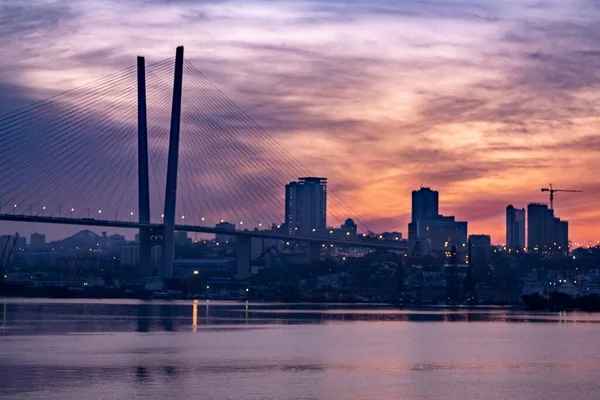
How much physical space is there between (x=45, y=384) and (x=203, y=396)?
13.0ft

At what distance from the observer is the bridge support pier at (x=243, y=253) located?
116106 millimetres

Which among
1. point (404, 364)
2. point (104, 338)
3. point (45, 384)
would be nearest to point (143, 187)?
point (104, 338)

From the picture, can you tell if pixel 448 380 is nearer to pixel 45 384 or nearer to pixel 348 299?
pixel 45 384

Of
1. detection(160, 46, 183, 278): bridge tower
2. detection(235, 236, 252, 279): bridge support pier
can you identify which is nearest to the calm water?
detection(160, 46, 183, 278): bridge tower

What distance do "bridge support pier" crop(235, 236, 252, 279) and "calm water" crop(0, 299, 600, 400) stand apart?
62513 mm

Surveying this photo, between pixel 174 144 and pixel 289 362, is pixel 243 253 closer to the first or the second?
pixel 174 144

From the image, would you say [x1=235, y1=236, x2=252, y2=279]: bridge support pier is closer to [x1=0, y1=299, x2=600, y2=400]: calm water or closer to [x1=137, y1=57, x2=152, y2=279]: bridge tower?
[x1=137, y1=57, x2=152, y2=279]: bridge tower

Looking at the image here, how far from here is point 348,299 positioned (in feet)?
388

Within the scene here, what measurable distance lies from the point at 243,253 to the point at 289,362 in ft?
286

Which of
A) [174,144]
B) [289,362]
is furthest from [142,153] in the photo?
[289,362]

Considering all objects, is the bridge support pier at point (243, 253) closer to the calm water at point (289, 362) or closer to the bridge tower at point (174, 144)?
the bridge tower at point (174, 144)

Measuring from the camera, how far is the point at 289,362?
109 ft

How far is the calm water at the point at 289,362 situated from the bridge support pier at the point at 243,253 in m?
Answer: 62.5

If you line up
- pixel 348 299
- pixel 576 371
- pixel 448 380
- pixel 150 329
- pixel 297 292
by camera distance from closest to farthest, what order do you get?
pixel 448 380 < pixel 576 371 < pixel 150 329 < pixel 348 299 < pixel 297 292
